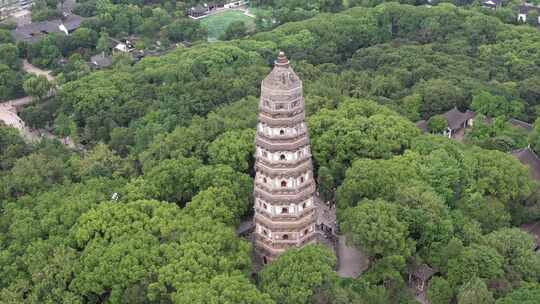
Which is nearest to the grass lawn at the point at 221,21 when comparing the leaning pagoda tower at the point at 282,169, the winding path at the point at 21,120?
the winding path at the point at 21,120

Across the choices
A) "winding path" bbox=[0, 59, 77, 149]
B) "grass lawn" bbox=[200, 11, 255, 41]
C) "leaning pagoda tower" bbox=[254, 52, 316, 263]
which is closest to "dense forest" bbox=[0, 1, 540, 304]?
"winding path" bbox=[0, 59, 77, 149]

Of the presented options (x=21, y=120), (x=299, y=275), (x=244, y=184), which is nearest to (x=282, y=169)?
(x=299, y=275)

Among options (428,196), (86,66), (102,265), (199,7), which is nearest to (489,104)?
(428,196)

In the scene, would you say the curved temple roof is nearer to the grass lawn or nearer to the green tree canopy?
the green tree canopy

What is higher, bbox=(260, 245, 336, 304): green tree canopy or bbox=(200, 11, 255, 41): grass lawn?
bbox=(260, 245, 336, 304): green tree canopy

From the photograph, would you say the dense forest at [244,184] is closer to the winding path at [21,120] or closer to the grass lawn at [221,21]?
the winding path at [21,120]

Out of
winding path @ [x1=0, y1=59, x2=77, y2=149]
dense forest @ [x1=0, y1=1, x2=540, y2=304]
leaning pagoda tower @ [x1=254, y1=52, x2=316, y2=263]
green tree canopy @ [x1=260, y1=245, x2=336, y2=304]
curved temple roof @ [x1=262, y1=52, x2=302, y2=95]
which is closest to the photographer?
green tree canopy @ [x1=260, y1=245, x2=336, y2=304]

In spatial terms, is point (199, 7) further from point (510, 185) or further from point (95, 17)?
point (510, 185)
